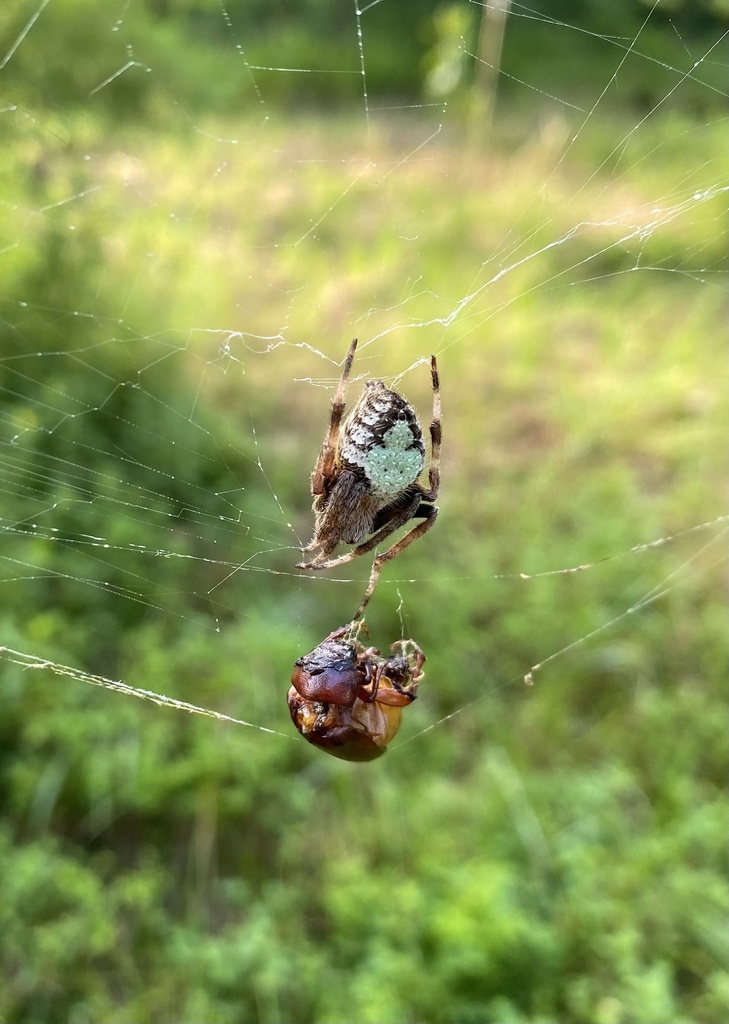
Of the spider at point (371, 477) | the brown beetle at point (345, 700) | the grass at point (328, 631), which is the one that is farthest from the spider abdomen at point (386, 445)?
the grass at point (328, 631)

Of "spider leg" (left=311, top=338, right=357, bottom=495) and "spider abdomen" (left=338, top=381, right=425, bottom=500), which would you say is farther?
"spider leg" (left=311, top=338, right=357, bottom=495)

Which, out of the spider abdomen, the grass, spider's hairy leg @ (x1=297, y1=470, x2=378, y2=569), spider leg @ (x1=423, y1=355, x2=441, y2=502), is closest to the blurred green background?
the grass

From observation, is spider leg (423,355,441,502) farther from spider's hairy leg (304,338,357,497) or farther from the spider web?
the spider web

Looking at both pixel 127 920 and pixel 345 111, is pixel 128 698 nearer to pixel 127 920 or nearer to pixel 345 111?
pixel 127 920

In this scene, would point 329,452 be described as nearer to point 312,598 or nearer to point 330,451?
point 330,451

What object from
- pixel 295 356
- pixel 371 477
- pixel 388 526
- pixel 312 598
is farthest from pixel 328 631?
pixel 295 356

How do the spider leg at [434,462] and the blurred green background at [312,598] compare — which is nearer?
the spider leg at [434,462]

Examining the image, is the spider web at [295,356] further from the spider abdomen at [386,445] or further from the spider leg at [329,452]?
the spider abdomen at [386,445]
